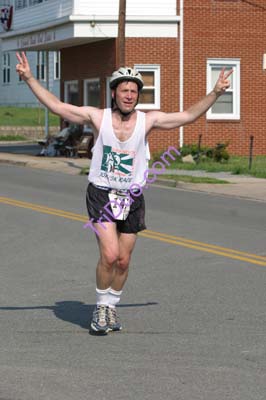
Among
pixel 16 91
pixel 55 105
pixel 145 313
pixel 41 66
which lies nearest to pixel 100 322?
pixel 145 313

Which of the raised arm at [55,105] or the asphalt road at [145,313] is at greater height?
the raised arm at [55,105]

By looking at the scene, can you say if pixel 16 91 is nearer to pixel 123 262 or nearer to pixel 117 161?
pixel 123 262

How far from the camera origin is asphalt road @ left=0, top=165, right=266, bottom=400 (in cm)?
687

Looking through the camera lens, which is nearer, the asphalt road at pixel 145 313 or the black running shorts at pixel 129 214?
the asphalt road at pixel 145 313

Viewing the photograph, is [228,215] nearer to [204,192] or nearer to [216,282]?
[204,192]

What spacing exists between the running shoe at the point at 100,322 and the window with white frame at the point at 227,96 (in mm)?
26861

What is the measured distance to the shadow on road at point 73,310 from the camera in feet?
29.9

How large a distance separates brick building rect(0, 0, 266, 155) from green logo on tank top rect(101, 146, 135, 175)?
84.4 ft

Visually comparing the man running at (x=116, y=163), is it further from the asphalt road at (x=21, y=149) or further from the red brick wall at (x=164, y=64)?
the asphalt road at (x=21, y=149)

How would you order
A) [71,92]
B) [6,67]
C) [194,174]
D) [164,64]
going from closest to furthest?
1. [194,174]
2. [164,64]
3. [71,92]
4. [6,67]

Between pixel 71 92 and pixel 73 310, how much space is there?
99.0 feet

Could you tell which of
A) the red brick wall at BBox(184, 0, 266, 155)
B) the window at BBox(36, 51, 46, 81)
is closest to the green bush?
the red brick wall at BBox(184, 0, 266, 155)

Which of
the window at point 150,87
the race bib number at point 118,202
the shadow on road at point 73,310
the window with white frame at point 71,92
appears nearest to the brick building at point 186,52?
the window at point 150,87

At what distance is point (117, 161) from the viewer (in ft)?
27.4
